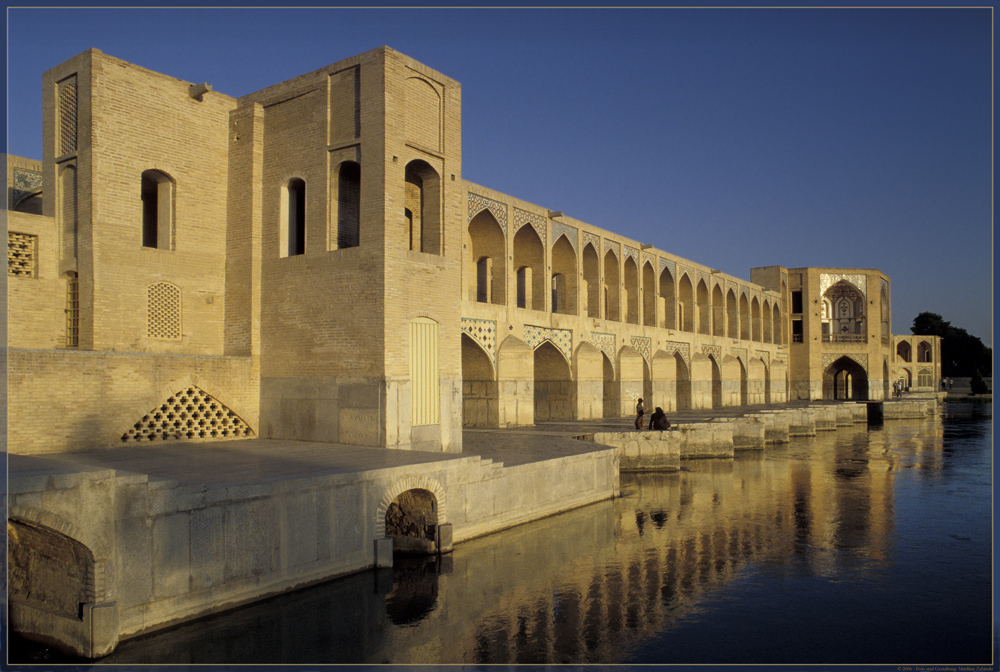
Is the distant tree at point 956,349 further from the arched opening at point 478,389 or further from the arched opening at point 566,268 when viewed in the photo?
the arched opening at point 478,389

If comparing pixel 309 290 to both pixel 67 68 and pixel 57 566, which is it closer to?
pixel 67 68

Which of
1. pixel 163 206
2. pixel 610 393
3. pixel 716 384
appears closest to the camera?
pixel 163 206

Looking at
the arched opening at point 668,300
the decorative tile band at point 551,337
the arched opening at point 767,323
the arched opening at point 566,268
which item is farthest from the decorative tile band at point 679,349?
the arched opening at point 767,323

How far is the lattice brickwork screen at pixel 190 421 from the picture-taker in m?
9.62

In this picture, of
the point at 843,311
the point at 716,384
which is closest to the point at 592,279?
the point at 716,384

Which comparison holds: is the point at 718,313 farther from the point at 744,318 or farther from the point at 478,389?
the point at 478,389

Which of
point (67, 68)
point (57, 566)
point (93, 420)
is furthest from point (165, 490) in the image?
point (67, 68)

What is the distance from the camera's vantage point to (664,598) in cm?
742

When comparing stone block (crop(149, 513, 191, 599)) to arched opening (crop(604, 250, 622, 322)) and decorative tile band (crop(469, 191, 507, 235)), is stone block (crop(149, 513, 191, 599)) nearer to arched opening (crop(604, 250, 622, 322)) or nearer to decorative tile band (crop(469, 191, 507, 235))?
decorative tile band (crop(469, 191, 507, 235))

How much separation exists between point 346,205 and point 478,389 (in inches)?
259

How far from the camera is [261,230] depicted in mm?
11219

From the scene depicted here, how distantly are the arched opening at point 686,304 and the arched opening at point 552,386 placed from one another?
32.2 feet

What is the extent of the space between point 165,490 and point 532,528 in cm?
527

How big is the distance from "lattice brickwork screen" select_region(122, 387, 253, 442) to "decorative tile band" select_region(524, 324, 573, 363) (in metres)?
8.08
